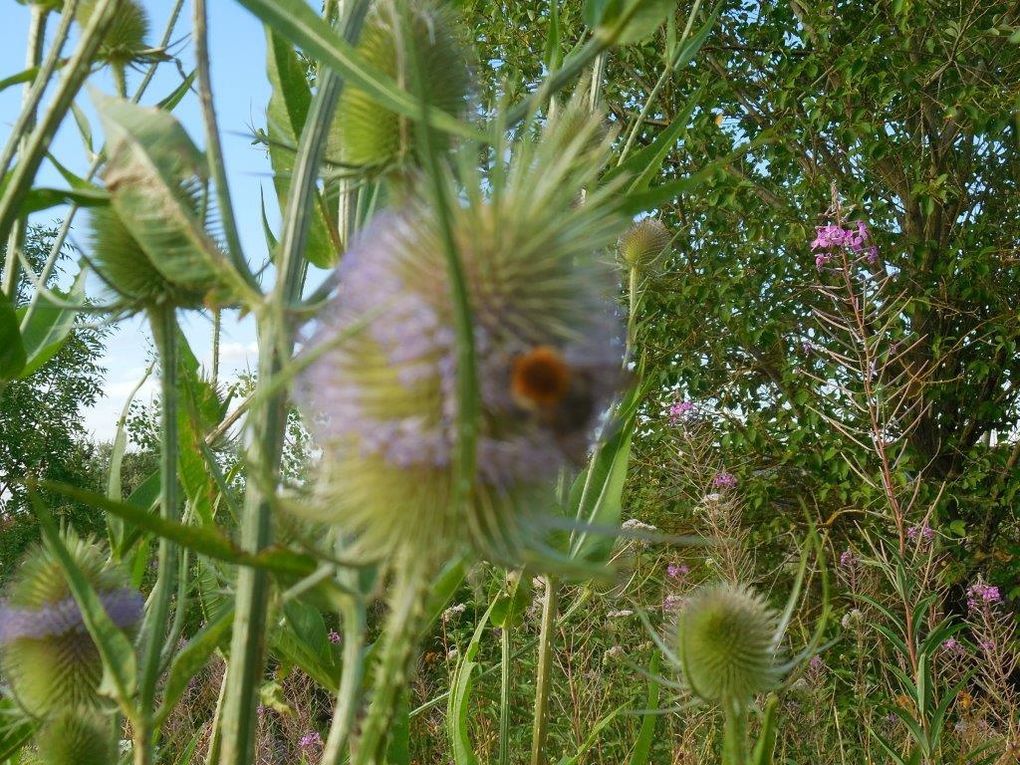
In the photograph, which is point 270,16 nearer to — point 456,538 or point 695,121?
point 456,538

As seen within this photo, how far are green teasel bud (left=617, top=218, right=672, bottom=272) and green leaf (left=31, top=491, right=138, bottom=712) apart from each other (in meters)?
1.62

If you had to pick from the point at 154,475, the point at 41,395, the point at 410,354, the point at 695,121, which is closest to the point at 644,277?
the point at 154,475

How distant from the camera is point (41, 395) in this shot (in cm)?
1599

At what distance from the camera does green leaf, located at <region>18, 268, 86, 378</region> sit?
132cm

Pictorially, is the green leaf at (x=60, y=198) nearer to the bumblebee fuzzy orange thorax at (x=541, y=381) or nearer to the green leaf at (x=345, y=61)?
the green leaf at (x=345, y=61)

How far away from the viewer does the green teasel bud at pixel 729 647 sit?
133 cm

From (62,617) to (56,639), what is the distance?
26mm

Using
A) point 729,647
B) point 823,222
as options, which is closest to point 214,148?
point 729,647

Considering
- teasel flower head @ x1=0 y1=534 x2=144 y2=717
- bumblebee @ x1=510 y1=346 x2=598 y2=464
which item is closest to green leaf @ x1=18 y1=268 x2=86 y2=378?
teasel flower head @ x1=0 y1=534 x2=144 y2=717

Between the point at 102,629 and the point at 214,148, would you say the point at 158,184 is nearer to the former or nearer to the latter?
the point at 214,148

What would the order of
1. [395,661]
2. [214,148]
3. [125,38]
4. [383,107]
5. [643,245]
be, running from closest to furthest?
[395,661]
[214,148]
[383,107]
[125,38]
[643,245]

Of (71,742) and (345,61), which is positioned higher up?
(345,61)

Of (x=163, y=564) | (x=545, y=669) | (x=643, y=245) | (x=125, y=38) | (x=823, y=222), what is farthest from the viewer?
(x=823, y=222)

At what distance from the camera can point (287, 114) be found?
1.11 metres
